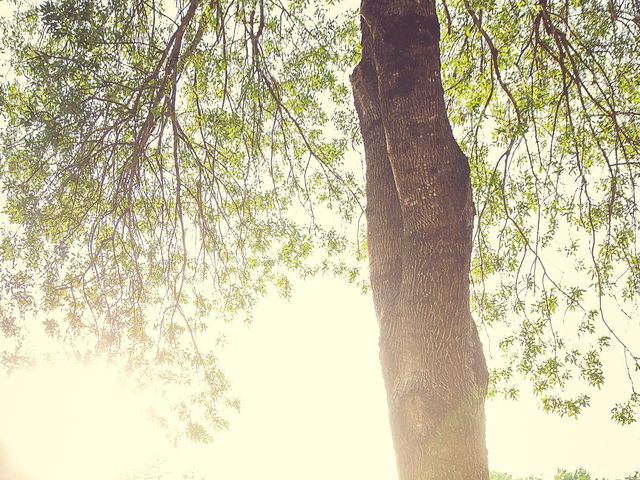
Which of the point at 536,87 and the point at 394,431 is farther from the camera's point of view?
the point at 536,87

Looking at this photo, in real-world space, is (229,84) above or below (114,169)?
above

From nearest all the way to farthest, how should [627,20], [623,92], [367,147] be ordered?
1. [367,147]
2. [627,20]
3. [623,92]

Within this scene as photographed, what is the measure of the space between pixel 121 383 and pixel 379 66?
4.81m

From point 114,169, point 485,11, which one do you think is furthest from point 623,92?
point 114,169

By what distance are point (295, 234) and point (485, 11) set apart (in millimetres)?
4034

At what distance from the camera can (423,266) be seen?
276 centimetres

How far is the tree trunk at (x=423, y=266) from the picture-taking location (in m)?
2.57

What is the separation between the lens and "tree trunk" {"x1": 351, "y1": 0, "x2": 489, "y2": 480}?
2.57 meters

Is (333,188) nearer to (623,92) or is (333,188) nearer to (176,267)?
(176,267)

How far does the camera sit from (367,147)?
3531 millimetres

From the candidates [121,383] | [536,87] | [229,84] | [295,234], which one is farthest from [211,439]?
[536,87]

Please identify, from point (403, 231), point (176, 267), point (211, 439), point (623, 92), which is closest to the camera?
point (403, 231)

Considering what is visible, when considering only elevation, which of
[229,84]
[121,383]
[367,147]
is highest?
[229,84]

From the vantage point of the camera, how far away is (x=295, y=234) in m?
6.55
